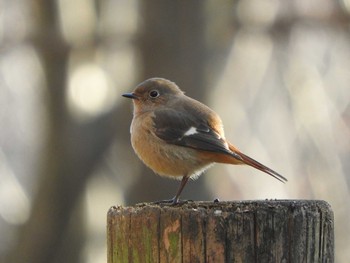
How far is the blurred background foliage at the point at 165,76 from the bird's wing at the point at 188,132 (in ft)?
13.1

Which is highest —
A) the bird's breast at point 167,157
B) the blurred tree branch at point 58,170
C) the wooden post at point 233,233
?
the blurred tree branch at point 58,170

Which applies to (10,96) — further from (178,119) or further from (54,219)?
(178,119)

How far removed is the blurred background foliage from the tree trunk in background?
0.04 ft

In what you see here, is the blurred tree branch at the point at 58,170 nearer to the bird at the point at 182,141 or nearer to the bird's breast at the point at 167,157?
the bird at the point at 182,141

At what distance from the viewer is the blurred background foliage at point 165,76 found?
10547 mm

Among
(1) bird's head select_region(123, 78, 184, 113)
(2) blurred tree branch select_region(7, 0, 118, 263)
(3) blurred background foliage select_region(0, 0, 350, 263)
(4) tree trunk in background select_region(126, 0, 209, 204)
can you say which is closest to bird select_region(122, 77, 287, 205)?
(1) bird's head select_region(123, 78, 184, 113)

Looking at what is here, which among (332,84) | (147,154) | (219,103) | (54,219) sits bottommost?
(147,154)

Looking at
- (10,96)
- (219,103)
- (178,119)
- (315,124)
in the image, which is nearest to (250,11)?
(219,103)

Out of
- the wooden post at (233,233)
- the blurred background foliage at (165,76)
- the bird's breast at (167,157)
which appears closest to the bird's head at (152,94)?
the bird's breast at (167,157)

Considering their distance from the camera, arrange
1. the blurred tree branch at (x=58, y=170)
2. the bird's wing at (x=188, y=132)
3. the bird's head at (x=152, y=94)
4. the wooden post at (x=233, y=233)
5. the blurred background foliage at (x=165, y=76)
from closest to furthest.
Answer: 1. the wooden post at (x=233, y=233)
2. the bird's wing at (x=188, y=132)
3. the bird's head at (x=152, y=94)
4. the blurred background foliage at (x=165, y=76)
5. the blurred tree branch at (x=58, y=170)

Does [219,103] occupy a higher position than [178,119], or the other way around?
[219,103]

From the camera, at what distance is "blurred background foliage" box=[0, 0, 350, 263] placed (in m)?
10.5

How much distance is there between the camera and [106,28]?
11445mm

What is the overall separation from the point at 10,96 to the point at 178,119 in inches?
318
